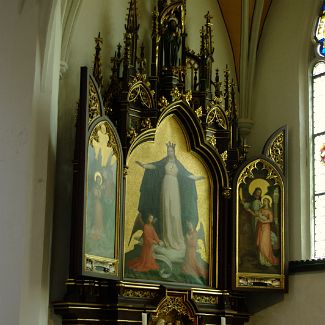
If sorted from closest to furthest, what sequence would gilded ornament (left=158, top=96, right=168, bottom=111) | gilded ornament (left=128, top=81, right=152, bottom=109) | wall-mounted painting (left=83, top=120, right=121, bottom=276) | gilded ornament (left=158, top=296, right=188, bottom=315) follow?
wall-mounted painting (left=83, top=120, right=121, bottom=276) < gilded ornament (left=158, top=296, right=188, bottom=315) < gilded ornament (left=128, top=81, right=152, bottom=109) < gilded ornament (left=158, top=96, right=168, bottom=111)

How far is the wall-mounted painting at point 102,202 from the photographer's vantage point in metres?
10.2

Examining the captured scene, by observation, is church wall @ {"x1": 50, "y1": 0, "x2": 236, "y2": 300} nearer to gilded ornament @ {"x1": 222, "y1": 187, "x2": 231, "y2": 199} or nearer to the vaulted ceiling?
the vaulted ceiling

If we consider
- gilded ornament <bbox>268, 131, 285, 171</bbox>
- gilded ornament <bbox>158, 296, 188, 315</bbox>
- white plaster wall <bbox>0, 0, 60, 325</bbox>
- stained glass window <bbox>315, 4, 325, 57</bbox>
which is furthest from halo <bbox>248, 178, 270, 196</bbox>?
white plaster wall <bbox>0, 0, 60, 325</bbox>

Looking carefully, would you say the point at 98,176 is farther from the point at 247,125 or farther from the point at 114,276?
the point at 247,125

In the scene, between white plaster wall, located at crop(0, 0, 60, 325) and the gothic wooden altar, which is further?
the gothic wooden altar

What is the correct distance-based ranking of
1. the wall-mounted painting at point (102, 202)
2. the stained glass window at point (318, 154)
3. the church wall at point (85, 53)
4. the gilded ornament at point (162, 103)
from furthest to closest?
the stained glass window at point (318, 154) < the gilded ornament at point (162, 103) < the church wall at point (85, 53) < the wall-mounted painting at point (102, 202)

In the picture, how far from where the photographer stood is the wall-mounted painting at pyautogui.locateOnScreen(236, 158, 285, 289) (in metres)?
11.6

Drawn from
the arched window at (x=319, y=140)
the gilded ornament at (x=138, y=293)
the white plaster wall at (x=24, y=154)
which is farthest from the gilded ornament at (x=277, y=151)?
the white plaster wall at (x=24, y=154)

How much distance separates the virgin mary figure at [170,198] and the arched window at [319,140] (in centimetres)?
166

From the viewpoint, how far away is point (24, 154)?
9141 mm

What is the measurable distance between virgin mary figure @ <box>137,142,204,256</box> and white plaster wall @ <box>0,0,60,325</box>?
1.69 m

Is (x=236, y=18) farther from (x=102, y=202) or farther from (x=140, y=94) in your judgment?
(x=102, y=202)

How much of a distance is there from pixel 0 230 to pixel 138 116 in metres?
2.96

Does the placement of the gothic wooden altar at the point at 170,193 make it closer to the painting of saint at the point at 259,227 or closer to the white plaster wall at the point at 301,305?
the painting of saint at the point at 259,227
